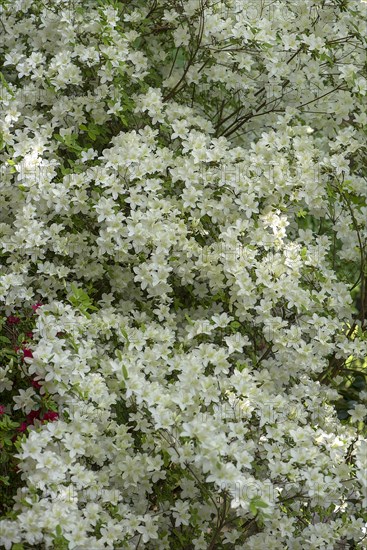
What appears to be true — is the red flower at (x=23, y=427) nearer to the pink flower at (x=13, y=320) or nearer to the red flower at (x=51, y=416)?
the red flower at (x=51, y=416)

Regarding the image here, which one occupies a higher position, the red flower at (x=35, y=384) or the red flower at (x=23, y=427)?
the red flower at (x=35, y=384)

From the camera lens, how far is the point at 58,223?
3289 millimetres

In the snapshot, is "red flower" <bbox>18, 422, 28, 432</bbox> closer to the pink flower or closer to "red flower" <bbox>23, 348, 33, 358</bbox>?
"red flower" <bbox>23, 348, 33, 358</bbox>

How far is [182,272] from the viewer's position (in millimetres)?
3182

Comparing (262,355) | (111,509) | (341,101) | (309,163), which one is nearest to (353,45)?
(341,101)

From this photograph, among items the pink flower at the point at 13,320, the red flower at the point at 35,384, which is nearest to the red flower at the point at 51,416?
the red flower at the point at 35,384

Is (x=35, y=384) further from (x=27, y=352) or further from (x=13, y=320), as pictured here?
(x=13, y=320)

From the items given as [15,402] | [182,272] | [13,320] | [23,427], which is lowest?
[23,427]

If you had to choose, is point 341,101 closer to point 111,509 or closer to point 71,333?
point 71,333

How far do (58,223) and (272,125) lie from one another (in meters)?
1.04

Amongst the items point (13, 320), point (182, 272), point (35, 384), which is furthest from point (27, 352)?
point (182, 272)

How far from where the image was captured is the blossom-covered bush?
2.71 metres

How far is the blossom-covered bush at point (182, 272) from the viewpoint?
2705mm

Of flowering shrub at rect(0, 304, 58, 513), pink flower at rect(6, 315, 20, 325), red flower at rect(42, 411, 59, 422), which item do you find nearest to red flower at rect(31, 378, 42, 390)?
flowering shrub at rect(0, 304, 58, 513)
